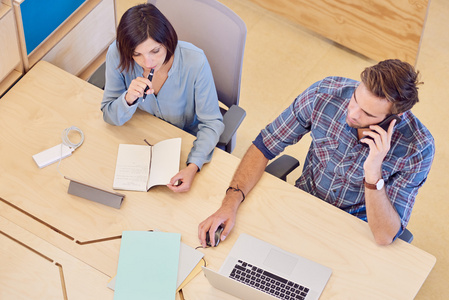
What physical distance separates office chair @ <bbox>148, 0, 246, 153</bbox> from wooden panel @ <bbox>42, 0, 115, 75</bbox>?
0.41m

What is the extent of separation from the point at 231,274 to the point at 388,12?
206 centimetres

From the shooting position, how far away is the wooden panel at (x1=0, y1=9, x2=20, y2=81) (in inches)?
92.6

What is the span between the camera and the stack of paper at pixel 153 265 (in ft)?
6.81

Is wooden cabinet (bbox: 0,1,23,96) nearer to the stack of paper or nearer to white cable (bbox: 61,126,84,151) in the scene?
white cable (bbox: 61,126,84,151)

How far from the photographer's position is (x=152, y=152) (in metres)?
2.39

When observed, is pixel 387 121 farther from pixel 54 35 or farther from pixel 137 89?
pixel 54 35

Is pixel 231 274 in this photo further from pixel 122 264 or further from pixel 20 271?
pixel 20 271

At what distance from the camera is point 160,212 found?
226 cm

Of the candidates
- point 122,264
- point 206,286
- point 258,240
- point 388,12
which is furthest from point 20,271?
point 388,12

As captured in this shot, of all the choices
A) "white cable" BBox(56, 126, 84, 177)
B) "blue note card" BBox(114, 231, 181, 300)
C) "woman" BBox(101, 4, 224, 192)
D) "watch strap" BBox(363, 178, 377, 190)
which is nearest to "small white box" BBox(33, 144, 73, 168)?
"white cable" BBox(56, 126, 84, 177)

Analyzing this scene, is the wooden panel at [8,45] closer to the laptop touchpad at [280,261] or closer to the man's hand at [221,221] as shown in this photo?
the man's hand at [221,221]

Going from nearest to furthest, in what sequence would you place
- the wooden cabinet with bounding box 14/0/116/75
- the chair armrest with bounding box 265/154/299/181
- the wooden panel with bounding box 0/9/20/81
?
the wooden panel with bounding box 0/9/20/81 → the chair armrest with bounding box 265/154/299/181 → the wooden cabinet with bounding box 14/0/116/75

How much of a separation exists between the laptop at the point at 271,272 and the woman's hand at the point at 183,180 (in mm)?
276

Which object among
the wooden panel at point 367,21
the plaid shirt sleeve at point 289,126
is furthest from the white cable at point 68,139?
the wooden panel at point 367,21
